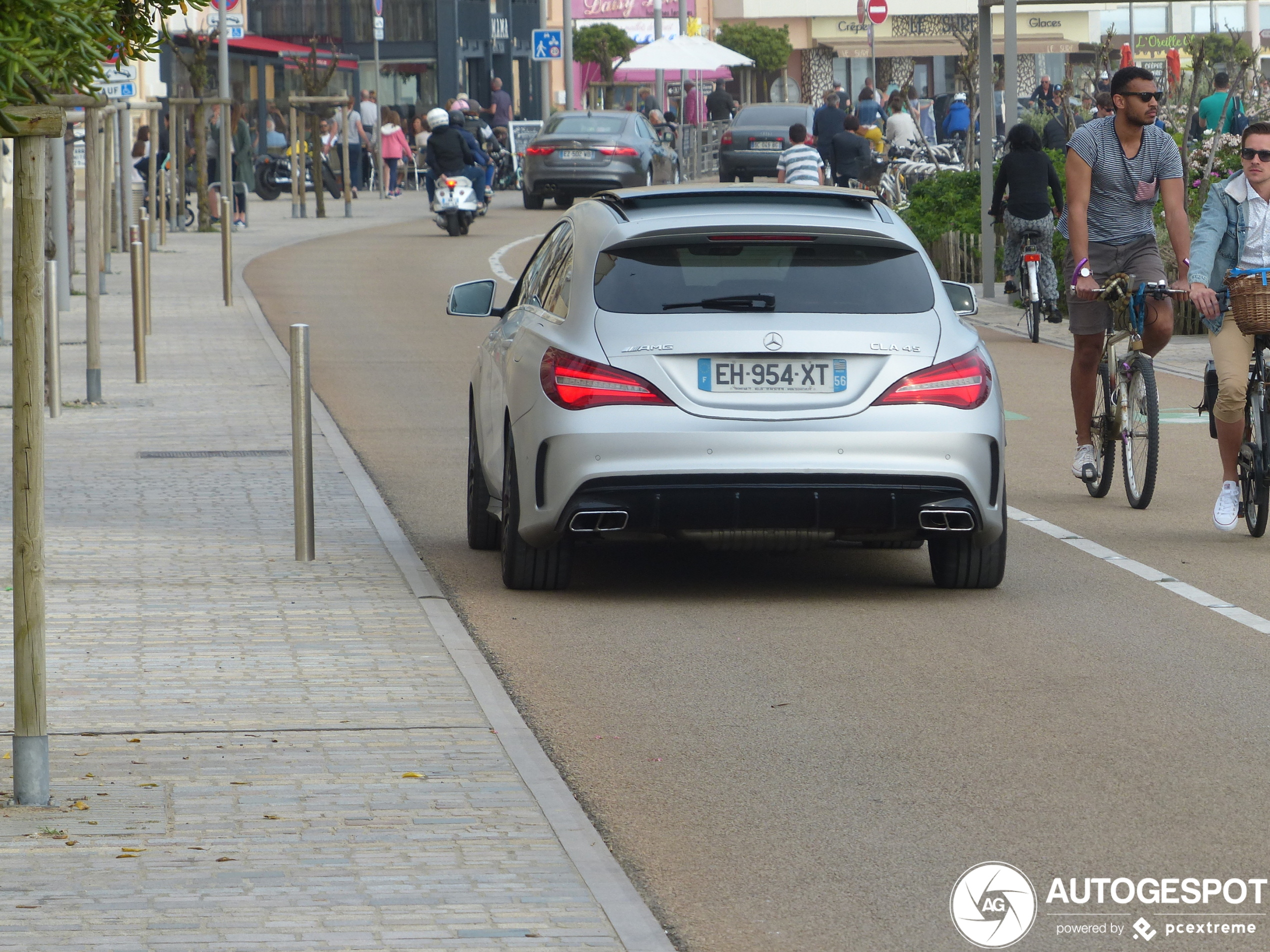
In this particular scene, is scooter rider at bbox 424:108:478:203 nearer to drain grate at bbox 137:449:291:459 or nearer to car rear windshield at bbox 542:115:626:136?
car rear windshield at bbox 542:115:626:136

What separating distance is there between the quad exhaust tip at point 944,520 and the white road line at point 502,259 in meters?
17.1

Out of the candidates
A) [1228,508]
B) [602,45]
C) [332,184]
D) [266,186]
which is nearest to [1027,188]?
[1228,508]

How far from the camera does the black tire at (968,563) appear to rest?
869cm

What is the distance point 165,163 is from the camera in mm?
36656

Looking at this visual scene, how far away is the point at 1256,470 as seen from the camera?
31.8 feet

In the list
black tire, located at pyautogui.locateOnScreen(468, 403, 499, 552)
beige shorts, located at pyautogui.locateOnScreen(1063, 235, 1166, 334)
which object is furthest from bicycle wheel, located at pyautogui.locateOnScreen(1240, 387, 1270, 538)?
black tire, located at pyautogui.locateOnScreen(468, 403, 499, 552)

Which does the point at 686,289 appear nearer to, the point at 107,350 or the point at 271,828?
the point at 271,828

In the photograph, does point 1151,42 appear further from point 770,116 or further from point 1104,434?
point 1104,434

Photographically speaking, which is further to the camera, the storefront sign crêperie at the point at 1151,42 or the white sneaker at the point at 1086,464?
the storefront sign crêperie at the point at 1151,42

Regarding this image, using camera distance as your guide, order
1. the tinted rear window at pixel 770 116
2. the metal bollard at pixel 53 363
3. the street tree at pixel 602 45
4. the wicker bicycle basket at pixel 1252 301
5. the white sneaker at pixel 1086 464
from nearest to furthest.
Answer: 1. the wicker bicycle basket at pixel 1252 301
2. the white sneaker at pixel 1086 464
3. the metal bollard at pixel 53 363
4. the tinted rear window at pixel 770 116
5. the street tree at pixel 602 45

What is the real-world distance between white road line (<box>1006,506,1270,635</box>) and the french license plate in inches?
61.9

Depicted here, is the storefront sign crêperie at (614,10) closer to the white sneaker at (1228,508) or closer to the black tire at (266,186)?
the black tire at (266,186)

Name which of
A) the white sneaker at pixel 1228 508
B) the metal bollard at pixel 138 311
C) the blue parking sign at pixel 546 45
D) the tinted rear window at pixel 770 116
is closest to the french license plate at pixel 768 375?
the white sneaker at pixel 1228 508

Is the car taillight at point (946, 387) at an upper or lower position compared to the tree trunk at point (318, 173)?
lower
